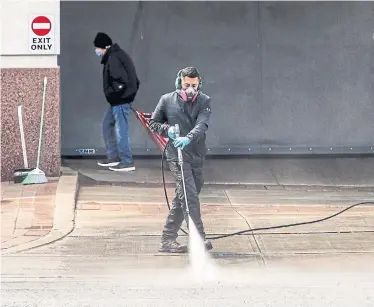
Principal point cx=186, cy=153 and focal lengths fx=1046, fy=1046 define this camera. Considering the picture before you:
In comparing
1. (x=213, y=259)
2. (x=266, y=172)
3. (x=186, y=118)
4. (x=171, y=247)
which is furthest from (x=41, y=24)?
(x=213, y=259)

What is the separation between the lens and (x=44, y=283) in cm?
876

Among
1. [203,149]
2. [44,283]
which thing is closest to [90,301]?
[44,283]

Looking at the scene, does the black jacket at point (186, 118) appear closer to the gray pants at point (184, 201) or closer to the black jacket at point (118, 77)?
the gray pants at point (184, 201)

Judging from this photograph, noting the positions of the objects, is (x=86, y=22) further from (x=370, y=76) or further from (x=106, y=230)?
(x=106, y=230)

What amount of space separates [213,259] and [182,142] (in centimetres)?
120

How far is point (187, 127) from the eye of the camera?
9969 millimetres

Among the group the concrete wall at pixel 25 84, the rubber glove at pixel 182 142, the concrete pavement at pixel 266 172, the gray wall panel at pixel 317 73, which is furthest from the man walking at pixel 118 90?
the rubber glove at pixel 182 142

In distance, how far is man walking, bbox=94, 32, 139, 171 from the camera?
14234 millimetres

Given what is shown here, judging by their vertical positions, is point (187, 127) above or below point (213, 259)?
above

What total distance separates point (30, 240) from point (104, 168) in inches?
171

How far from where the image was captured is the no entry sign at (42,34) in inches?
526

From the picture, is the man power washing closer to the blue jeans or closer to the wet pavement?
the wet pavement

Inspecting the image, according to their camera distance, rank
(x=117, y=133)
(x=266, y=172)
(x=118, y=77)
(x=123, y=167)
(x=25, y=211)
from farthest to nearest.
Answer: (x=266, y=172) < (x=123, y=167) < (x=117, y=133) < (x=118, y=77) < (x=25, y=211)

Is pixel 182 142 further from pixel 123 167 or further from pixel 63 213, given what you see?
pixel 123 167
